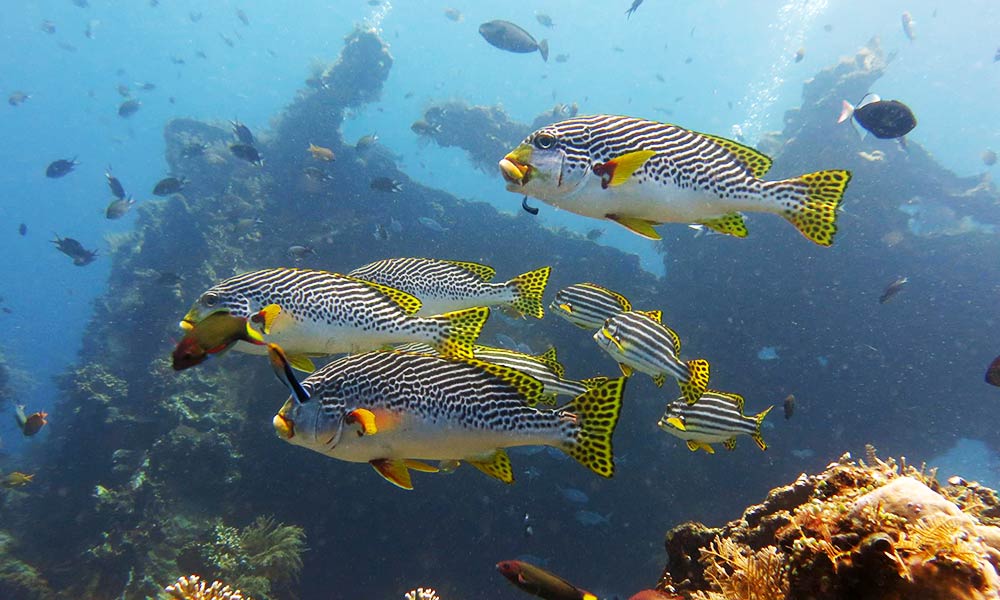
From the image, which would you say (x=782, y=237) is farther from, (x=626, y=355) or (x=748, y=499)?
(x=626, y=355)

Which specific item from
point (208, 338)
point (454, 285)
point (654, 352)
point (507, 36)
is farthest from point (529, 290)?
point (507, 36)

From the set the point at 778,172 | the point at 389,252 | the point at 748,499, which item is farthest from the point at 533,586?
the point at 778,172

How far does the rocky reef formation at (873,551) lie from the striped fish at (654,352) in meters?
1.66

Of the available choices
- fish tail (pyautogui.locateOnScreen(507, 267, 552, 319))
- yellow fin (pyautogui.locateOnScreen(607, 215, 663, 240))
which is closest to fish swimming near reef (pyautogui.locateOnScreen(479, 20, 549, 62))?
fish tail (pyautogui.locateOnScreen(507, 267, 552, 319))

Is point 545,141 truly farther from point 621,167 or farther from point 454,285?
point 454,285

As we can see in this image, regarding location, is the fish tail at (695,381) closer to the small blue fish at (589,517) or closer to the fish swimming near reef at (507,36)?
the small blue fish at (589,517)

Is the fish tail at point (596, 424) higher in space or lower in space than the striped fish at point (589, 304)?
higher

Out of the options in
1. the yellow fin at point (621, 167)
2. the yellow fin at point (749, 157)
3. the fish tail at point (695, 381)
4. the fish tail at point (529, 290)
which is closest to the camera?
the yellow fin at point (621, 167)

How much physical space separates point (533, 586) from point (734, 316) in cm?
1502

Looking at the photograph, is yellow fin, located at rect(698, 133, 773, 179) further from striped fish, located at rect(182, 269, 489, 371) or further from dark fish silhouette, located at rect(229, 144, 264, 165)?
dark fish silhouette, located at rect(229, 144, 264, 165)

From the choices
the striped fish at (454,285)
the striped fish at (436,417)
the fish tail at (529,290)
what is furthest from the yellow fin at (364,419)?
the fish tail at (529,290)

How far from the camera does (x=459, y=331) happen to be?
3939mm

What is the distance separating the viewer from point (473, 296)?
5.21 metres

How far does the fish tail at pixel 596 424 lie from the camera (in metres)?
2.72
